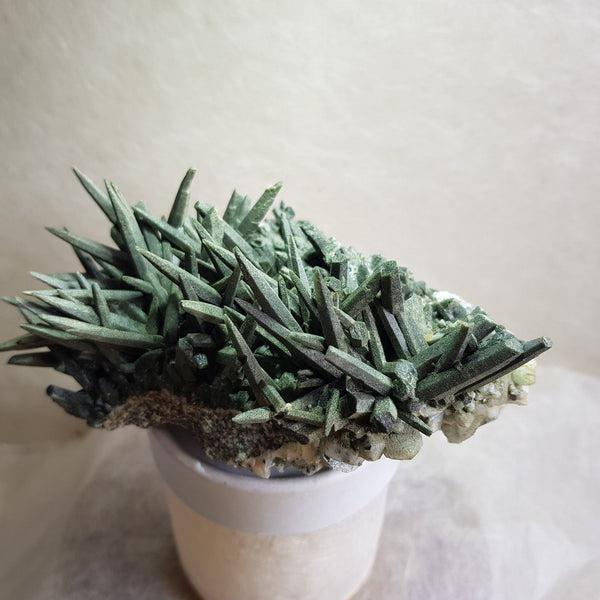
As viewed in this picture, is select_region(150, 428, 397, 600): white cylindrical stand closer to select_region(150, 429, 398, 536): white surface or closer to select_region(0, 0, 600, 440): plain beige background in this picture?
select_region(150, 429, 398, 536): white surface

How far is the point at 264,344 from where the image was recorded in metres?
0.49

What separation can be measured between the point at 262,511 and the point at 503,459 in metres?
0.50

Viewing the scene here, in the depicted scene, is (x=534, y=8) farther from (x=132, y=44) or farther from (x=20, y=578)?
(x=20, y=578)

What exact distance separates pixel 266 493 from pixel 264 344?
0.45 feet

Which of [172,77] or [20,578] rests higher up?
[172,77]

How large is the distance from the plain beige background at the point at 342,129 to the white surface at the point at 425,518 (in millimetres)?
117

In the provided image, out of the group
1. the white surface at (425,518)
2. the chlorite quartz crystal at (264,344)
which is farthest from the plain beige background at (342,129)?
the chlorite quartz crystal at (264,344)

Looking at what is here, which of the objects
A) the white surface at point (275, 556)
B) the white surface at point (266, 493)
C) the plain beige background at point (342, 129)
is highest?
the plain beige background at point (342, 129)

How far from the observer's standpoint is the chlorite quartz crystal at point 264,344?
0.41m

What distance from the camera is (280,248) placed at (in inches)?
23.1

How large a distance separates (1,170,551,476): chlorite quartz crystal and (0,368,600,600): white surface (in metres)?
0.30

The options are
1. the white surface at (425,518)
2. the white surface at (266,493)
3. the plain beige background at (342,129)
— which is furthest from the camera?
the plain beige background at (342,129)

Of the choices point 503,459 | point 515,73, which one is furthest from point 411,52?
point 503,459

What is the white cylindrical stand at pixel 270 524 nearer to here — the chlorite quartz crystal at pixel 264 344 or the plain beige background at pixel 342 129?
the chlorite quartz crystal at pixel 264 344
